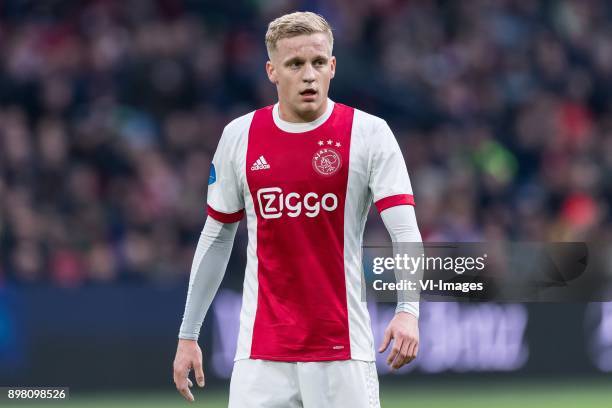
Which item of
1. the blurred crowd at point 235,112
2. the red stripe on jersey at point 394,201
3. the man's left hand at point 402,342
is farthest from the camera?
the blurred crowd at point 235,112

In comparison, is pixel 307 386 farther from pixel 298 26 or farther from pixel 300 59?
pixel 298 26

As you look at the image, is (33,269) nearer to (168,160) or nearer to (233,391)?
(168,160)

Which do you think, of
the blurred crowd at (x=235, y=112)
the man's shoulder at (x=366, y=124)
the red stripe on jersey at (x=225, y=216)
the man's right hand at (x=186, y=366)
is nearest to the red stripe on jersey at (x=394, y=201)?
the man's shoulder at (x=366, y=124)

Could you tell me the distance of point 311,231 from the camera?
17.2 feet

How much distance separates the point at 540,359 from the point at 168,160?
412 cm

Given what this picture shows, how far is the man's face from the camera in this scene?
525 centimetres

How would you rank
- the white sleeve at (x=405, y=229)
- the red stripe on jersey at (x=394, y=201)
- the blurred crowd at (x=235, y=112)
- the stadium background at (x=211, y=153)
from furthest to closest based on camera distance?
the blurred crowd at (x=235, y=112), the stadium background at (x=211, y=153), the red stripe on jersey at (x=394, y=201), the white sleeve at (x=405, y=229)

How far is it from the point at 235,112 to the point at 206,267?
29.1ft

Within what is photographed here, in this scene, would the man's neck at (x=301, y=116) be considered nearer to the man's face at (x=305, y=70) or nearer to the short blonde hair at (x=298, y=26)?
the man's face at (x=305, y=70)

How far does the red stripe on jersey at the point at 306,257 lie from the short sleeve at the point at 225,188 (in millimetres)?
207

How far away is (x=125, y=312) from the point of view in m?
11.5

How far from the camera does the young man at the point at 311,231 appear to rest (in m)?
5.20

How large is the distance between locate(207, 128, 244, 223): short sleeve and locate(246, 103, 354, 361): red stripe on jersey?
207mm

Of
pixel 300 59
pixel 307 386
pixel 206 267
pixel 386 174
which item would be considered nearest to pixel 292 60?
pixel 300 59
